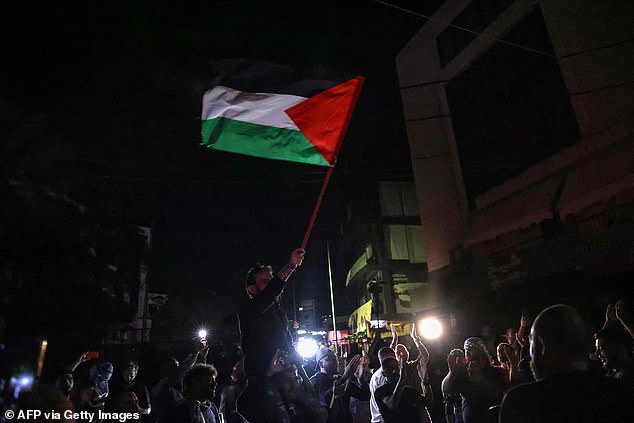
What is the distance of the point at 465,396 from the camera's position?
5027mm

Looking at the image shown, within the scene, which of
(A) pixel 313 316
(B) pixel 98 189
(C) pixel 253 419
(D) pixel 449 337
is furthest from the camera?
(A) pixel 313 316

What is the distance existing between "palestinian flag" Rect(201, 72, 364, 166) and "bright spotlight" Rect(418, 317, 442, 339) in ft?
31.4

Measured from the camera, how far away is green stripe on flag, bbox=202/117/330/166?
6.62 meters

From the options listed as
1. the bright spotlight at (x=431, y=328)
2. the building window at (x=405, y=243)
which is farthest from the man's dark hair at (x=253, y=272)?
the building window at (x=405, y=243)

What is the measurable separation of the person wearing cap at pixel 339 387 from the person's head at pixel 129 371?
2.45m

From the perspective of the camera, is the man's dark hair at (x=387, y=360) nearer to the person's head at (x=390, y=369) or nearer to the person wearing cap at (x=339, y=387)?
the person's head at (x=390, y=369)

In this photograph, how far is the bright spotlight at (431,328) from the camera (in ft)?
45.6

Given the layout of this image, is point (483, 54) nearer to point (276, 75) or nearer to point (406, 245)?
point (276, 75)

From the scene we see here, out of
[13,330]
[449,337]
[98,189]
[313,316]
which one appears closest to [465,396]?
[449,337]

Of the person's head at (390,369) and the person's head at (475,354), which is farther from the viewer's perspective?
the person's head at (390,369)

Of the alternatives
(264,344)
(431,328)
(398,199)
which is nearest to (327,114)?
(264,344)

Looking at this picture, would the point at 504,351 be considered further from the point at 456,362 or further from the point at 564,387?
the point at 564,387

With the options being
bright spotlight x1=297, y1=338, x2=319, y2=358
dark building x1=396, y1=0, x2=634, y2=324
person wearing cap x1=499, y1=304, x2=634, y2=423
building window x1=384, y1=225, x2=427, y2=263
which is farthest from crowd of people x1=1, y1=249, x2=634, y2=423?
building window x1=384, y1=225, x2=427, y2=263

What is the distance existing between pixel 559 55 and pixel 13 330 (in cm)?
2200
